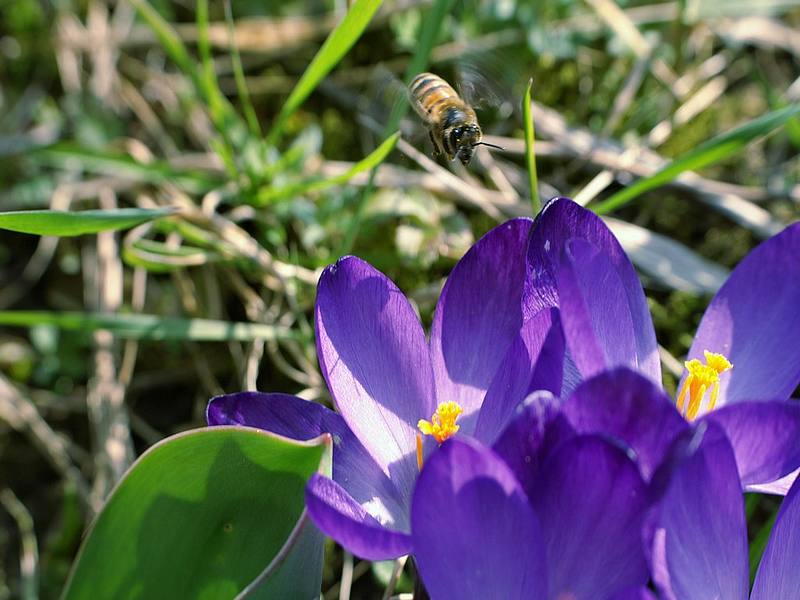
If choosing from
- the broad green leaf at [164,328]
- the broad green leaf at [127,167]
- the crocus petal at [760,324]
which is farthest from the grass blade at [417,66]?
the crocus petal at [760,324]

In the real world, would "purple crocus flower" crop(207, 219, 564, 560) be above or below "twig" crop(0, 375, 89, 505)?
above

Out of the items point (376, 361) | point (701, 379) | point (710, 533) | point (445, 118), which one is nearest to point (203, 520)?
point (376, 361)

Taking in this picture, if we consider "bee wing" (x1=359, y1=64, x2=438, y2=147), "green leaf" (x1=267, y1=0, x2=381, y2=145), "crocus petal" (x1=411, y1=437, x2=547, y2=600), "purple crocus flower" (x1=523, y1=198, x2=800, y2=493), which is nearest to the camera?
"crocus petal" (x1=411, y1=437, x2=547, y2=600)

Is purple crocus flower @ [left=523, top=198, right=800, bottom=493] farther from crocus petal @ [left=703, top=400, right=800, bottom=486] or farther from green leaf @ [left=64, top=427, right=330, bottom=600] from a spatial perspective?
green leaf @ [left=64, top=427, right=330, bottom=600]

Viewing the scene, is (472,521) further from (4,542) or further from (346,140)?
(346,140)

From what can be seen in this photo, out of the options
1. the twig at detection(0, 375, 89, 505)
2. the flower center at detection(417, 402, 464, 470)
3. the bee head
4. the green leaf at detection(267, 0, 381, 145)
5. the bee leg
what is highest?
the green leaf at detection(267, 0, 381, 145)

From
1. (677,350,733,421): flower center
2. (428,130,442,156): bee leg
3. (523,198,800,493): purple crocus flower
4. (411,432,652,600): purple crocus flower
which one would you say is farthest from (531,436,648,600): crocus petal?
(428,130,442,156): bee leg

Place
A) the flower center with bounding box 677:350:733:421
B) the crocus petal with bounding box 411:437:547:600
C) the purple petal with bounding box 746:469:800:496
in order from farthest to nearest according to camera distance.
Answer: the flower center with bounding box 677:350:733:421 < the purple petal with bounding box 746:469:800:496 < the crocus petal with bounding box 411:437:547:600

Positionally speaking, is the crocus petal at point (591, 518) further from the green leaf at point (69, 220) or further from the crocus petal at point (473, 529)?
the green leaf at point (69, 220)
